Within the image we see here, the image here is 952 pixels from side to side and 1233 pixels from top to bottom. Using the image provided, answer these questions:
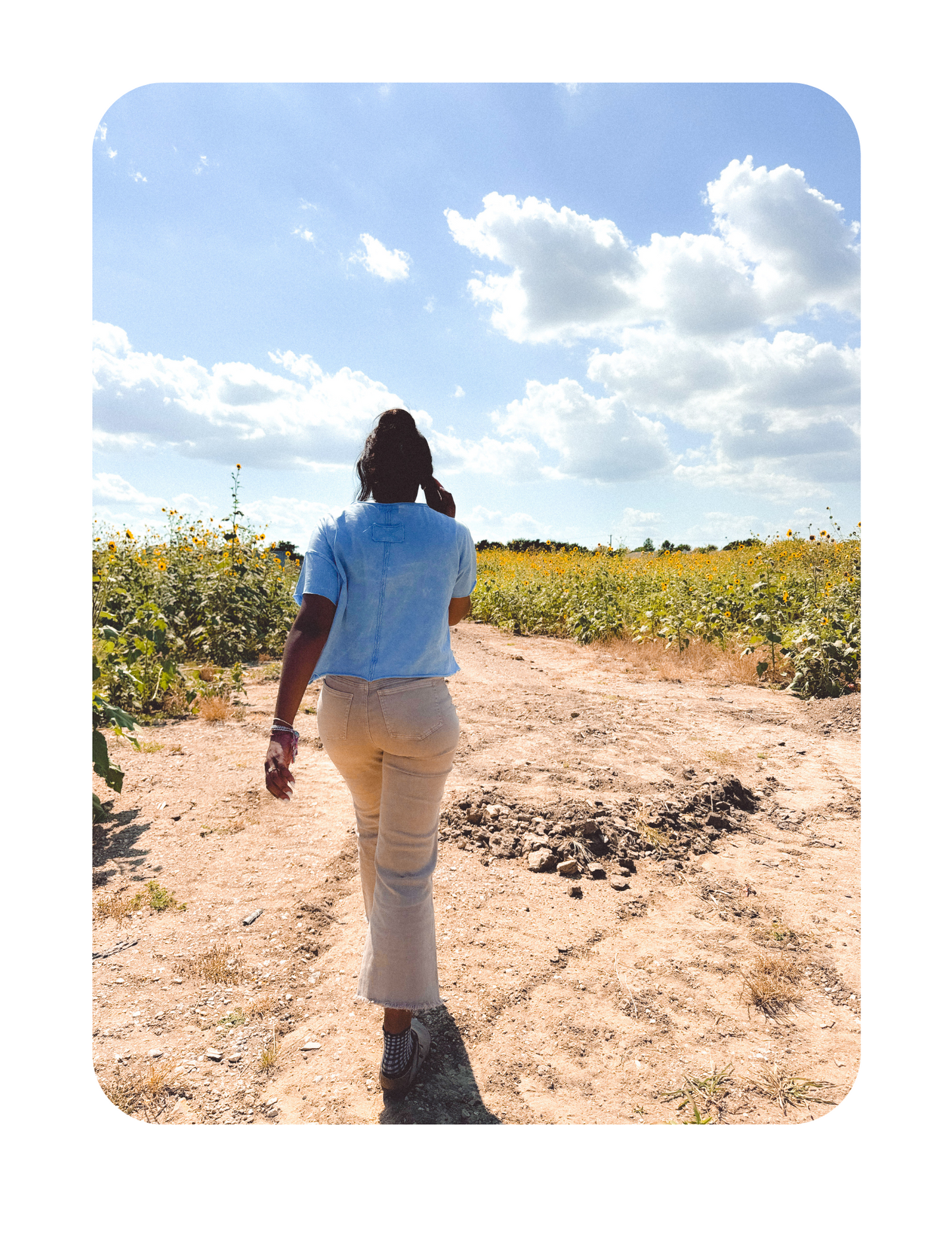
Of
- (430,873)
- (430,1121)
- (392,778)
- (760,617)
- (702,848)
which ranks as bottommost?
(430,1121)

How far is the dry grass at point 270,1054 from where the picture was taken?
2.04 m

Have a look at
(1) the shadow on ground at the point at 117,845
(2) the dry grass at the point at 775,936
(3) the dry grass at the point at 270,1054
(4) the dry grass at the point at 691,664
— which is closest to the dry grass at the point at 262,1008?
(3) the dry grass at the point at 270,1054

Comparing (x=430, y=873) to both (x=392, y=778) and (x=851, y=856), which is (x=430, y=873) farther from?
(x=851, y=856)

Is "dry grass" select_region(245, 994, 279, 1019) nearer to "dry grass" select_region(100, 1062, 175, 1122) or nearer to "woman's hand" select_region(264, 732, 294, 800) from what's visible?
"dry grass" select_region(100, 1062, 175, 1122)

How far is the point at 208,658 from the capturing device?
748cm

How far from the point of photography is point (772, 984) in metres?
2.39

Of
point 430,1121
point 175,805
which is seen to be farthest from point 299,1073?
point 175,805

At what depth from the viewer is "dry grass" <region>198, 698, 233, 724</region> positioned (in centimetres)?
557

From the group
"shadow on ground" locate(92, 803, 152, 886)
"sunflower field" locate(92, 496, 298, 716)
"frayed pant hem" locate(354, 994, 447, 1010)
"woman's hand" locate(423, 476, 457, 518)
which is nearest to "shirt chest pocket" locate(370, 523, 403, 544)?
"woman's hand" locate(423, 476, 457, 518)

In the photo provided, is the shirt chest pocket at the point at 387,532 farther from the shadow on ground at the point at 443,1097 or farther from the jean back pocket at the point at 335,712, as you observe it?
the shadow on ground at the point at 443,1097

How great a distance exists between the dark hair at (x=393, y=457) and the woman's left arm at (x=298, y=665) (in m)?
0.36

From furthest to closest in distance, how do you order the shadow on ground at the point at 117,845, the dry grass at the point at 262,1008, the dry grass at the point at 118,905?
the shadow on ground at the point at 117,845, the dry grass at the point at 118,905, the dry grass at the point at 262,1008

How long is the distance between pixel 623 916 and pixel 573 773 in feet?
5.09

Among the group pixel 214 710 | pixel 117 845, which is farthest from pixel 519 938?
pixel 214 710
